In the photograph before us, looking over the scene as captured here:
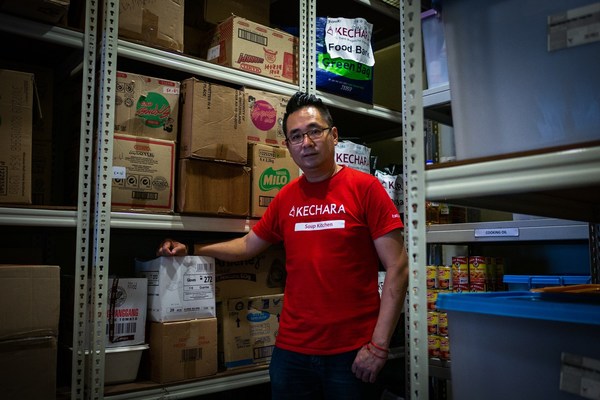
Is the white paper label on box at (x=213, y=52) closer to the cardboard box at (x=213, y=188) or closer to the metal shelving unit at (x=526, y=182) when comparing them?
the cardboard box at (x=213, y=188)

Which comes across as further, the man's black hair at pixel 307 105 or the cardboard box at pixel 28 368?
the man's black hair at pixel 307 105

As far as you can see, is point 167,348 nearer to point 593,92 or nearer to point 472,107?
point 472,107

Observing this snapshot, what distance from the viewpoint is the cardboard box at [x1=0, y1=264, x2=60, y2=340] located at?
144 cm

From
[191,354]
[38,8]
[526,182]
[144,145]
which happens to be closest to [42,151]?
[144,145]

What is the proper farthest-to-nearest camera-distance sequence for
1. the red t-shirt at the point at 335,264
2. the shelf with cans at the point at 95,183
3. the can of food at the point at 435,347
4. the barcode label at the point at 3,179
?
1. the can of food at the point at 435,347
2. the red t-shirt at the point at 335,264
3. the shelf with cans at the point at 95,183
4. the barcode label at the point at 3,179

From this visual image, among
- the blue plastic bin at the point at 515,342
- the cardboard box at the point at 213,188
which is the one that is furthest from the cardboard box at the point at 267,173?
the blue plastic bin at the point at 515,342

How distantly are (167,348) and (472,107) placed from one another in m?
1.47

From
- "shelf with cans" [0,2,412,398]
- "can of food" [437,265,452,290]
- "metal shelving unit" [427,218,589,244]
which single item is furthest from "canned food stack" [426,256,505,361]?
"shelf with cans" [0,2,412,398]

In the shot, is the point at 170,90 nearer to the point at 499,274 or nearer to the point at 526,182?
the point at 526,182

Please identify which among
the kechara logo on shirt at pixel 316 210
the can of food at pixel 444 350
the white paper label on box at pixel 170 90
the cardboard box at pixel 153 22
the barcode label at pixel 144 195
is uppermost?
the cardboard box at pixel 153 22

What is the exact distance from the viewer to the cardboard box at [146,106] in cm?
184

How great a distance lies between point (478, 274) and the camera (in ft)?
7.50

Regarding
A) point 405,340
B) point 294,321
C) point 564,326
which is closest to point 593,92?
point 564,326

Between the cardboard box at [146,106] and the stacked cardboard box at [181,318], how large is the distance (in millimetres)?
506
